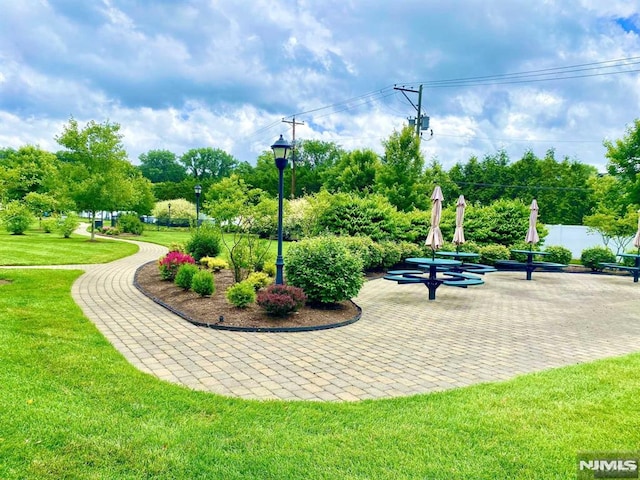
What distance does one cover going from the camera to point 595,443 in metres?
3.06

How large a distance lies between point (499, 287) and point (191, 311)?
28.3ft

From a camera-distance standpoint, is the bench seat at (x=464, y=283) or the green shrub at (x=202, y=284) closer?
the green shrub at (x=202, y=284)

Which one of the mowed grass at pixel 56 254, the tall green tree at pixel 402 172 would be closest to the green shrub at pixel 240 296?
the mowed grass at pixel 56 254

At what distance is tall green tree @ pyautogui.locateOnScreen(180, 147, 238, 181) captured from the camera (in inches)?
3300

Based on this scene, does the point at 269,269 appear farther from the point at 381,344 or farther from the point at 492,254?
the point at 492,254

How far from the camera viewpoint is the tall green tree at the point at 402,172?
2695 cm

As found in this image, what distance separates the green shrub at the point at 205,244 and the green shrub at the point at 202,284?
509 cm

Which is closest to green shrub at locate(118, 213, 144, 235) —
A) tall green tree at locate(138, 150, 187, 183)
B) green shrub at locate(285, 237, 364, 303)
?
green shrub at locate(285, 237, 364, 303)

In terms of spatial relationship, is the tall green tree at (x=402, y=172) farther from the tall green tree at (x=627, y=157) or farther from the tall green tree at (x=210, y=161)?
the tall green tree at (x=210, y=161)

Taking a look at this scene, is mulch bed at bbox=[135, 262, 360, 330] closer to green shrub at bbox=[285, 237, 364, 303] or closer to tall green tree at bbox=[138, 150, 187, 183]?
green shrub at bbox=[285, 237, 364, 303]

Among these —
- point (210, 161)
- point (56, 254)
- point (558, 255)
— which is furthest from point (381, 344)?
point (210, 161)

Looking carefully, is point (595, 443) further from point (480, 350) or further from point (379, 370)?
point (480, 350)

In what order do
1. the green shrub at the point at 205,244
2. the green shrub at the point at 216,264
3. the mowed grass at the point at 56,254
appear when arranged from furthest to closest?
1. the mowed grass at the point at 56,254
2. the green shrub at the point at 205,244
3. the green shrub at the point at 216,264

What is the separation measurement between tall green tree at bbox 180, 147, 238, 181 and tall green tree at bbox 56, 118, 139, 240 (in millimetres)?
61621
